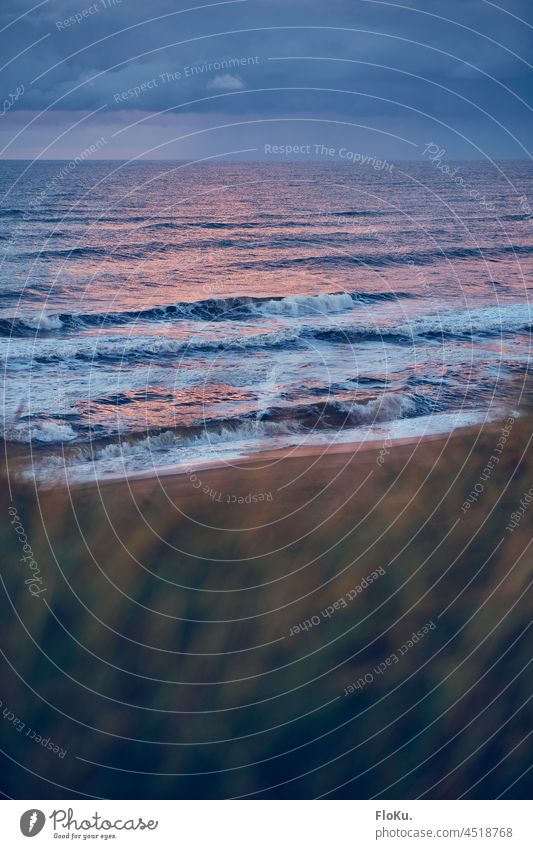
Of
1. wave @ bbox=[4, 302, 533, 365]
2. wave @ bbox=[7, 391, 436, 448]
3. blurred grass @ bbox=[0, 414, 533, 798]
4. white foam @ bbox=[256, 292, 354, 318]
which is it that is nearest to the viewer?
blurred grass @ bbox=[0, 414, 533, 798]

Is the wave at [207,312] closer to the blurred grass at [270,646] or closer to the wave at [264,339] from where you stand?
the wave at [264,339]

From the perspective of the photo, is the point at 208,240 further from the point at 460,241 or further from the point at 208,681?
the point at 208,681

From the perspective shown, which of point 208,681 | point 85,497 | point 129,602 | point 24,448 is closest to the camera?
point 208,681

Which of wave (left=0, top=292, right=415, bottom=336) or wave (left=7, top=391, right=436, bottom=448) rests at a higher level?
wave (left=0, top=292, right=415, bottom=336)
